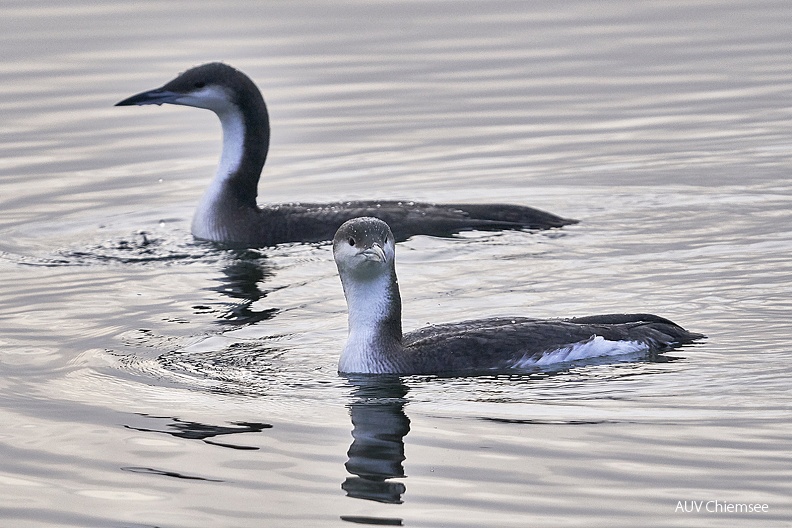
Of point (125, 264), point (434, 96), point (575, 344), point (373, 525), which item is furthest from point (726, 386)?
point (434, 96)

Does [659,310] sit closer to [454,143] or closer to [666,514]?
[666,514]

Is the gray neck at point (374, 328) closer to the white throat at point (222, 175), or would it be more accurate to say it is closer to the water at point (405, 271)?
the water at point (405, 271)

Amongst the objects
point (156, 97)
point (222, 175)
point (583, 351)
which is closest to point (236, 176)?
point (222, 175)

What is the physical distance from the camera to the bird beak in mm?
8602

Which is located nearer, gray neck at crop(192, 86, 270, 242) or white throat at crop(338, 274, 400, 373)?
white throat at crop(338, 274, 400, 373)

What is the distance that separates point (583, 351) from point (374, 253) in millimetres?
1311

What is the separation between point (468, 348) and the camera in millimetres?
8938

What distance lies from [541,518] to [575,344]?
231cm

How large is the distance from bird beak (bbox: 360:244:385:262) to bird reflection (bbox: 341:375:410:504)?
0.68 meters

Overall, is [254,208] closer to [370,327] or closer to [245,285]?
[245,285]

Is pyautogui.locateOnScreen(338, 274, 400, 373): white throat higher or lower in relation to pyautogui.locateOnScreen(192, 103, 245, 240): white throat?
lower

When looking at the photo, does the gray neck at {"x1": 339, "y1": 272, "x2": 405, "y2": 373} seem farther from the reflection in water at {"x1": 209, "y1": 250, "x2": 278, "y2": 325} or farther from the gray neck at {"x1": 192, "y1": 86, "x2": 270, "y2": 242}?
the gray neck at {"x1": 192, "y1": 86, "x2": 270, "y2": 242}

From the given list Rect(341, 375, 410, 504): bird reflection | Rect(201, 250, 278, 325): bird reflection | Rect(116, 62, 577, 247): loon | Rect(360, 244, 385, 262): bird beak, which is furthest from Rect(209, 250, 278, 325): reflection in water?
Rect(360, 244, 385, 262): bird beak

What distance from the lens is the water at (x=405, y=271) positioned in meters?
7.32
